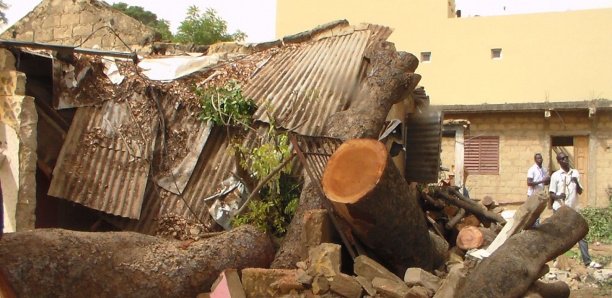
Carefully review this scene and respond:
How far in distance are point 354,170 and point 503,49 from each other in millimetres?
16494

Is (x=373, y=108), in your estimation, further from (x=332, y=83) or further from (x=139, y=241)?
(x=139, y=241)

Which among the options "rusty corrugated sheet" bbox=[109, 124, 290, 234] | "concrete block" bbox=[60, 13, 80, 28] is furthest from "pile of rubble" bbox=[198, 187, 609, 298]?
"concrete block" bbox=[60, 13, 80, 28]

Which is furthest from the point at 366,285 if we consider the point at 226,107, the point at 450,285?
the point at 226,107

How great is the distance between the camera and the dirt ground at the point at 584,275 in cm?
871

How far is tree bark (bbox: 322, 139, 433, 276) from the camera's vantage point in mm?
5469

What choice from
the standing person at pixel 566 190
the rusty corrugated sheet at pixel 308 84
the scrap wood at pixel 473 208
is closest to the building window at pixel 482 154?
the standing person at pixel 566 190

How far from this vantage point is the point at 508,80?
67.6ft

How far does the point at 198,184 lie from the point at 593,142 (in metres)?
11.2

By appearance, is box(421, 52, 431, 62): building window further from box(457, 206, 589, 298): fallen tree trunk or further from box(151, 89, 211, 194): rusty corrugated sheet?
box(457, 206, 589, 298): fallen tree trunk

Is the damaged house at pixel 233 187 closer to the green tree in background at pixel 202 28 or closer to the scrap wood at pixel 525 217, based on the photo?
the scrap wood at pixel 525 217

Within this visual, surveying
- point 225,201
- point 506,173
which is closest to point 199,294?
point 225,201

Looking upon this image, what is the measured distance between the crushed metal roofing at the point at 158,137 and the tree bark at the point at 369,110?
40 centimetres

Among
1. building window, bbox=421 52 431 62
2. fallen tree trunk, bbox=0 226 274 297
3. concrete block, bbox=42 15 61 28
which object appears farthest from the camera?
building window, bbox=421 52 431 62

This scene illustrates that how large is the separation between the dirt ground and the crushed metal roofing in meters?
4.17
